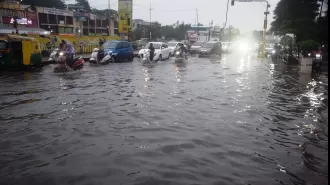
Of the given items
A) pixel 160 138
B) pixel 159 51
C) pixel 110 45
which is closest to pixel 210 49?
pixel 159 51

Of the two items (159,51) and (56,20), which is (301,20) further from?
(56,20)

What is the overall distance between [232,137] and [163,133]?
1362 mm

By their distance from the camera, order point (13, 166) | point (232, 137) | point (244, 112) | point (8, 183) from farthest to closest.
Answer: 1. point (244, 112)
2. point (232, 137)
3. point (13, 166)
4. point (8, 183)

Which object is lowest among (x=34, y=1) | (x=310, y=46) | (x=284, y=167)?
(x=284, y=167)

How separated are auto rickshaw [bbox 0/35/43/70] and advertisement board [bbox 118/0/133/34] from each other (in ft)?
64.6

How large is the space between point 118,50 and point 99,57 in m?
2.31

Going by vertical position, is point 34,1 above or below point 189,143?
above

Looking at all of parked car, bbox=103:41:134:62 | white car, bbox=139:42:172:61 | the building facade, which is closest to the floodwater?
parked car, bbox=103:41:134:62

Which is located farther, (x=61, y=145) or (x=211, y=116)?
(x=211, y=116)

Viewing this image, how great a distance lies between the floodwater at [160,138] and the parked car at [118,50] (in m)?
11.5

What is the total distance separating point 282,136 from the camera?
5414mm

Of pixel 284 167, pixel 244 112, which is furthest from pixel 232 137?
pixel 244 112

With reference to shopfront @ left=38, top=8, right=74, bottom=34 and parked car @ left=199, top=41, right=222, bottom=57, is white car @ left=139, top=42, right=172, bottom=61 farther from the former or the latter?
shopfront @ left=38, top=8, right=74, bottom=34

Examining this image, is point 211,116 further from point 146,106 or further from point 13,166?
point 13,166
